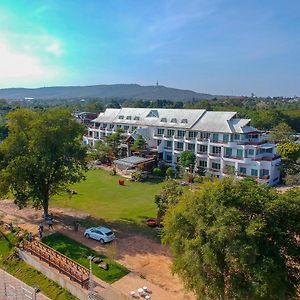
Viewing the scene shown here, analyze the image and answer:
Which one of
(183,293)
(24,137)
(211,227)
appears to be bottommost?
(183,293)

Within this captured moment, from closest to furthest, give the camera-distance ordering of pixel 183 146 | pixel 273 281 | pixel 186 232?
pixel 273 281 < pixel 186 232 < pixel 183 146

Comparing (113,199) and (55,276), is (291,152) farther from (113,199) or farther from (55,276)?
(55,276)

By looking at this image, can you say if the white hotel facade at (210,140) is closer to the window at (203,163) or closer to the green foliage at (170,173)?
the window at (203,163)

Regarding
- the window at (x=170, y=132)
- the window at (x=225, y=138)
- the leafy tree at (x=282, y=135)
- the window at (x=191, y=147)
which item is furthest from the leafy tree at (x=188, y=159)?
the leafy tree at (x=282, y=135)

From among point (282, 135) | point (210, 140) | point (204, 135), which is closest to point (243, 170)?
point (210, 140)

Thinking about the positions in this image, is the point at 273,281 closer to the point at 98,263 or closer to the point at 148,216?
the point at 98,263

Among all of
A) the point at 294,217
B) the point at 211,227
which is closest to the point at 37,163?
the point at 211,227
